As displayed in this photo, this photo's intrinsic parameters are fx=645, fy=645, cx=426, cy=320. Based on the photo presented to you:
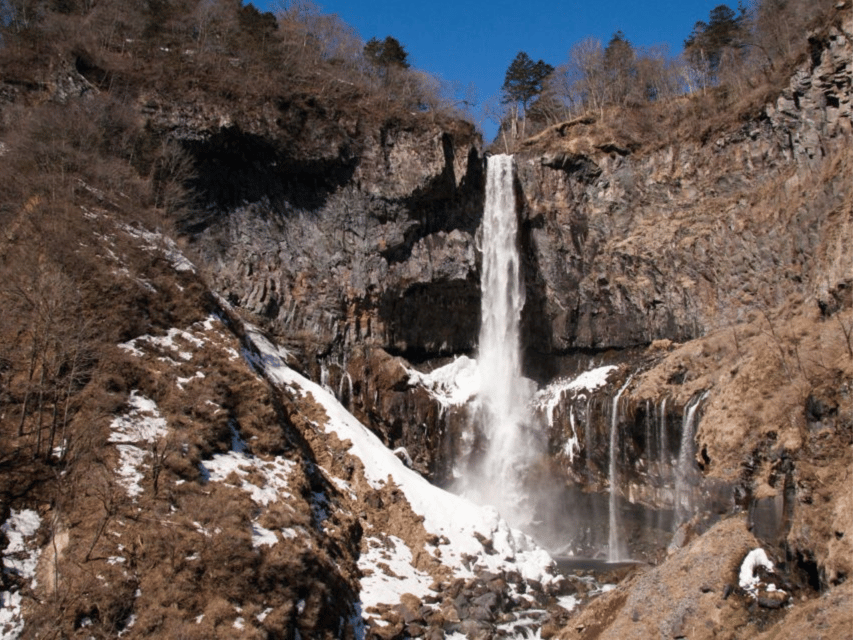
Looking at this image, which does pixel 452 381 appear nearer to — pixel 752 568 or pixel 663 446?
pixel 663 446

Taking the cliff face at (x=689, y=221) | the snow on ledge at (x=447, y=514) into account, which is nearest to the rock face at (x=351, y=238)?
the cliff face at (x=689, y=221)

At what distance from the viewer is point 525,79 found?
50.0m

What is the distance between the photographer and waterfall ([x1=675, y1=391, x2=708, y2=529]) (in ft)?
73.8

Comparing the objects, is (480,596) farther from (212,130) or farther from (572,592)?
(212,130)

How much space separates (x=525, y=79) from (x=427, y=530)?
40235 millimetres

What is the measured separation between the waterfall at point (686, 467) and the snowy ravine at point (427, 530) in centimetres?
595

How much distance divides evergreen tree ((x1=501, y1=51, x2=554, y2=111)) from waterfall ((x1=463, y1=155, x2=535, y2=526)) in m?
17.0

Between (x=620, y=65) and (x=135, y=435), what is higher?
(x=620, y=65)

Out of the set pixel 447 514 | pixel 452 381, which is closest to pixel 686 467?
pixel 447 514

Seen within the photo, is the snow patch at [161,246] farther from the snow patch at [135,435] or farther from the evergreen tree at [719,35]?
the evergreen tree at [719,35]

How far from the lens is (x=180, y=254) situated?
73.4ft

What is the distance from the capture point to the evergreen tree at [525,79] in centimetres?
4972

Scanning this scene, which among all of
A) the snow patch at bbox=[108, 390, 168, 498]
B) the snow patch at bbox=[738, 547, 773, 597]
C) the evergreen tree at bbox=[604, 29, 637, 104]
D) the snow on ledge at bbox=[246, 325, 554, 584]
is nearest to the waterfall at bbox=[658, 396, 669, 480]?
the snow on ledge at bbox=[246, 325, 554, 584]

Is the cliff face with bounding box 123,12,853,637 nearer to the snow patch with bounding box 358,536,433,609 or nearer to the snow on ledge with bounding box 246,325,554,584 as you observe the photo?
the snow on ledge with bounding box 246,325,554,584
